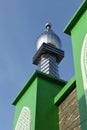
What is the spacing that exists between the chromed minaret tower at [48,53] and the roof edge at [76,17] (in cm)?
591

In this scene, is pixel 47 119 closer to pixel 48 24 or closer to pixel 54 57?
pixel 54 57

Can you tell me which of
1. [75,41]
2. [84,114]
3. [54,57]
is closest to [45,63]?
[54,57]

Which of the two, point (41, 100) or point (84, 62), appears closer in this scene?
point (84, 62)

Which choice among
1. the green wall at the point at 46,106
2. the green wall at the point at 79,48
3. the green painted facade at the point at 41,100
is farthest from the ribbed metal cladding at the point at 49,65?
the green wall at the point at 79,48

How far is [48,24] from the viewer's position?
1909 cm

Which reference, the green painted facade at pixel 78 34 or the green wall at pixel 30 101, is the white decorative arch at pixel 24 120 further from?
the green painted facade at pixel 78 34

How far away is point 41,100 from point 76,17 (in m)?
2.71

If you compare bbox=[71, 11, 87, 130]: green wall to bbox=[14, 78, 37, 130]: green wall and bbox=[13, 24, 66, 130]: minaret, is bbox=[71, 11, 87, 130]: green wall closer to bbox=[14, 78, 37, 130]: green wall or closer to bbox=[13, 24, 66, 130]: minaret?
bbox=[13, 24, 66, 130]: minaret

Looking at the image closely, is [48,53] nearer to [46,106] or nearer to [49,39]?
[49,39]

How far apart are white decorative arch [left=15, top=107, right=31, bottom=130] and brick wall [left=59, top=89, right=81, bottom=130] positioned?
983 mm

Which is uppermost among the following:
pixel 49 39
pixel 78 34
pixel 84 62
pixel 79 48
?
pixel 78 34

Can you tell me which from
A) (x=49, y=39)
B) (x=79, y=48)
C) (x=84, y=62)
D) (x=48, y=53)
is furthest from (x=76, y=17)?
(x=49, y=39)

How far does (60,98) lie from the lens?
9336 mm

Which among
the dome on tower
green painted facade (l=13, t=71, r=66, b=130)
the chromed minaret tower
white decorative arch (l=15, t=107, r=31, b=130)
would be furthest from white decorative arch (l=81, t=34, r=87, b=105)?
the dome on tower
